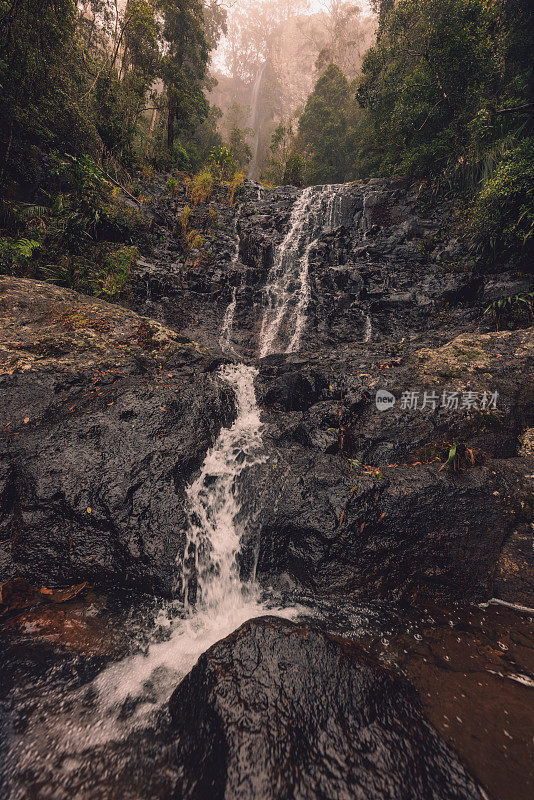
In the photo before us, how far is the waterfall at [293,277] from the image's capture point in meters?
8.50

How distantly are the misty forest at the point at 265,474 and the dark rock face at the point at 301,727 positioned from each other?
1cm

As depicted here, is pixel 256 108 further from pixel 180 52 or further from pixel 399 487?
pixel 399 487

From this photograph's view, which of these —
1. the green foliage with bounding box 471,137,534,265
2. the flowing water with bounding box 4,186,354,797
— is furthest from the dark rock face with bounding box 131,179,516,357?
the flowing water with bounding box 4,186,354,797

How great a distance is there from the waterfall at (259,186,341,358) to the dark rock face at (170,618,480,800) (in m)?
6.98

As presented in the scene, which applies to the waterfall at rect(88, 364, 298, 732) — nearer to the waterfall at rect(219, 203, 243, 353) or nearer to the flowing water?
the flowing water

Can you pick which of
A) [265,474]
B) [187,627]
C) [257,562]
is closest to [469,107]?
[265,474]

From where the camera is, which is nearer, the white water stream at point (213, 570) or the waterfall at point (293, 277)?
the white water stream at point (213, 570)

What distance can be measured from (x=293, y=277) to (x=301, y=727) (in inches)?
379

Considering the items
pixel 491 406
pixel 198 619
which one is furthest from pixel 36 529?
pixel 491 406

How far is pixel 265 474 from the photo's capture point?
11.2 ft

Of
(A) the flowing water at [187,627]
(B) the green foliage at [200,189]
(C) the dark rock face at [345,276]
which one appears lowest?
(A) the flowing water at [187,627]

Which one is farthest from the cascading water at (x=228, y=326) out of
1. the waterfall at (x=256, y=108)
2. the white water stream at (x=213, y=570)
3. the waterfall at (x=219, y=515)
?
the waterfall at (x=256, y=108)

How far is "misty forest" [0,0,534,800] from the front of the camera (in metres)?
1.70

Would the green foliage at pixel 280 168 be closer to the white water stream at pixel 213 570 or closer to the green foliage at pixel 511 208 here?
the green foliage at pixel 511 208
